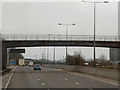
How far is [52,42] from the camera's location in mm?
56375

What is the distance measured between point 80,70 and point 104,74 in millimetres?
18599

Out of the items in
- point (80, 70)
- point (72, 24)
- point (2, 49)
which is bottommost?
point (80, 70)

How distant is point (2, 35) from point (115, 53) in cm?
7369

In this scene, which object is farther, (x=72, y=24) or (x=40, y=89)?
(x=72, y=24)

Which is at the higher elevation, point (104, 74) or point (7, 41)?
point (7, 41)

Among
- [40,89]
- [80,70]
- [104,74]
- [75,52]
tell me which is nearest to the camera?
[40,89]

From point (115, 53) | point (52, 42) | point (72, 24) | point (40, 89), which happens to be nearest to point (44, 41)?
point (52, 42)

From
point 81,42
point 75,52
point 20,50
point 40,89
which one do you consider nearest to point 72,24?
point 81,42

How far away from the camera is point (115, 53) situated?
390ft

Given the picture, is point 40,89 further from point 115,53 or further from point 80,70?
point 115,53

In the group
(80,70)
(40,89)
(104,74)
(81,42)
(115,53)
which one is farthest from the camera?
(115,53)

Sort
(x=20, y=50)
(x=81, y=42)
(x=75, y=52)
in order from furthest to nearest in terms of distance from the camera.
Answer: (x=75, y=52)
(x=20, y=50)
(x=81, y=42)

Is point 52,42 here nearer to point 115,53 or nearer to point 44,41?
point 44,41

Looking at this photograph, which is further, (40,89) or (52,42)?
(52,42)
